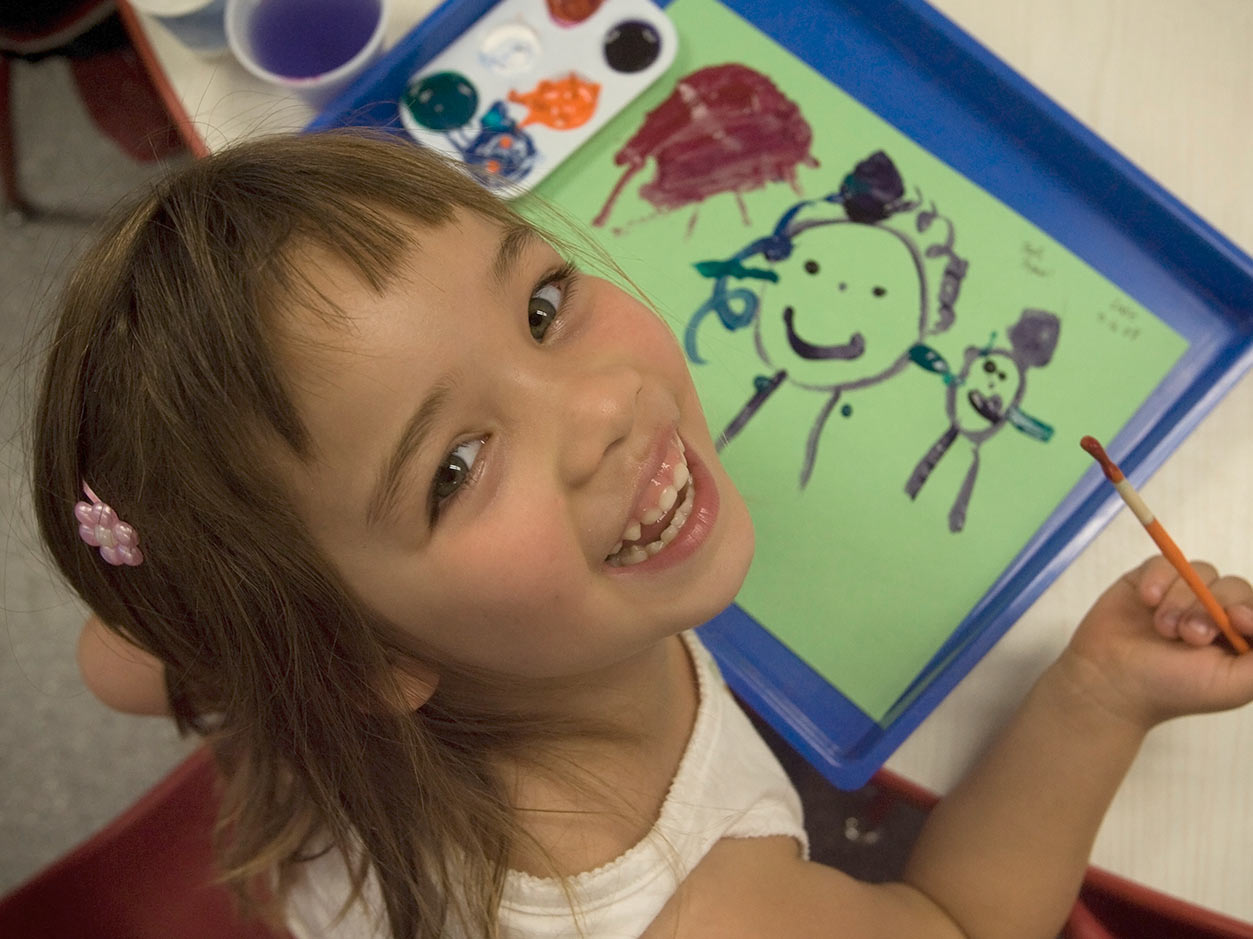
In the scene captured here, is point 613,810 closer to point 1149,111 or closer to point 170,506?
point 170,506

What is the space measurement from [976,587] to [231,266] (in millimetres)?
485

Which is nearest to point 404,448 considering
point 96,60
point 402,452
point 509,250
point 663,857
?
point 402,452

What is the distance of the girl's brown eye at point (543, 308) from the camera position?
1.58 ft

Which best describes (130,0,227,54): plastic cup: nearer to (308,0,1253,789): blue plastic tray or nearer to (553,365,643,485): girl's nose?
(308,0,1253,789): blue plastic tray

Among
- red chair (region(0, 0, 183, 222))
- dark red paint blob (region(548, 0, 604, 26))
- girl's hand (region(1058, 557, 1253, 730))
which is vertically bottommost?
red chair (region(0, 0, 183, 222))

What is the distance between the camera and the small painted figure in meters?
0.65

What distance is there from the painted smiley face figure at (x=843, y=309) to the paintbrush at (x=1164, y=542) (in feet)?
0.62

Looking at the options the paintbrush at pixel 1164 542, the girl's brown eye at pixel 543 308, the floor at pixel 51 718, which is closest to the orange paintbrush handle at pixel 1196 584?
the paintbrush at pixel 1164 542

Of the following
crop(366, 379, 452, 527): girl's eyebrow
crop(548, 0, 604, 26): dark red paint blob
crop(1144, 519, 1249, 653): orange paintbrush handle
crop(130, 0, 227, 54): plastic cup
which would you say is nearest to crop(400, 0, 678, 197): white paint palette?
crop(548, 0, 604, 26): dark red paint blob

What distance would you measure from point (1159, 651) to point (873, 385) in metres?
0.25

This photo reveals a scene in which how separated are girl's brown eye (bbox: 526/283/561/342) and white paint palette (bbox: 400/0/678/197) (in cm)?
26

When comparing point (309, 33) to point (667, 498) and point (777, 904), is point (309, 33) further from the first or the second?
point (777, 904)

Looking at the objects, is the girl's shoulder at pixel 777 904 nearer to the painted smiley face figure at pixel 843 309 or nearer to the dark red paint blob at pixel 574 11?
the painted smiley face figure at pixel 843 309

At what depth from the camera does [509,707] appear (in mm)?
554
